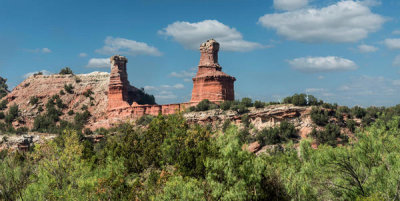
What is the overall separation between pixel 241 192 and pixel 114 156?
905 inches

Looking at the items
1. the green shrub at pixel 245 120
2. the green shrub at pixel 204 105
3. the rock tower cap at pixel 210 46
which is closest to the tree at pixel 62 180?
the green shrub at pixel 245 120

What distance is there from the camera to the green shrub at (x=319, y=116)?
59.8 meters

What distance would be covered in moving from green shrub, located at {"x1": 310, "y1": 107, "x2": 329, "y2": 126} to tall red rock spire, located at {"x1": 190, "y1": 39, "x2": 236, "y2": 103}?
1783 centimetres

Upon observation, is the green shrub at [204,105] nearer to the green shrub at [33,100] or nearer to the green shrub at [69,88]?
the green shrub at [69,88]

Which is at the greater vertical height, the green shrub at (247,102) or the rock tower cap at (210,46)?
the rock tower cap at (210,46)

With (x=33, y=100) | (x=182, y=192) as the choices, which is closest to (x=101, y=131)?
(x=33, y=100)

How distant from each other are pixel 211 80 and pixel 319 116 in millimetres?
20974

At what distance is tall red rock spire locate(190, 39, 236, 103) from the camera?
7344cm

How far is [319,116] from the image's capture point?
60.3 meters

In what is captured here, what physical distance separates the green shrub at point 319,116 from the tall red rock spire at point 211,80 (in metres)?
17.8

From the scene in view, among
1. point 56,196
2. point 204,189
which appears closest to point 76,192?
point 56,196

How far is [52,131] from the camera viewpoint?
8256 centimetres

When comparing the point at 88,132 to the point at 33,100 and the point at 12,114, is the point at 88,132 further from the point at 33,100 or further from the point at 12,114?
the point at 33,100

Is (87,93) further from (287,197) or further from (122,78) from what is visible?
(287,197)
